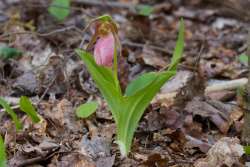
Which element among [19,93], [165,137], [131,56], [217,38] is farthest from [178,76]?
[217,38]

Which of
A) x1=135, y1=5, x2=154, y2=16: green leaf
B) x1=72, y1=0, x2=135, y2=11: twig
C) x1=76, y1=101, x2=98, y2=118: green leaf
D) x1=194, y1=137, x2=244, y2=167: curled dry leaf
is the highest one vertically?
x1=72, y1=0, x2=135, y2=11: twig

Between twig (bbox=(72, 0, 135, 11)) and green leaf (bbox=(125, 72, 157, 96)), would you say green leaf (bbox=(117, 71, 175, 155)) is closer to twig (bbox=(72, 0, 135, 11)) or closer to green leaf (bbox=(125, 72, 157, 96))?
green leaf (bbox=(125, 72, 157, 96))

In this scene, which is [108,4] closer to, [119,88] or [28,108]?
[28,108]

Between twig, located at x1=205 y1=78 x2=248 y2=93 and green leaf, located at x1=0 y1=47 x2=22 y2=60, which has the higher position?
green leaf, located at x1=0 y1=47 x2=22 y2=60

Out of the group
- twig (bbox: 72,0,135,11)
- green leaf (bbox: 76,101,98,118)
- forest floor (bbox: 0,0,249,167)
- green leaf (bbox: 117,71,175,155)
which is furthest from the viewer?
twig (bbox: 72,0,135,11)

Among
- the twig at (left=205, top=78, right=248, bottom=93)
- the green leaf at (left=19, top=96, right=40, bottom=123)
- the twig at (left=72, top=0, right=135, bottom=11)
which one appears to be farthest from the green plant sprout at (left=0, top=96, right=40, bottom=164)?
the twig at (left=72, top=0, right=135, bottom=11)
